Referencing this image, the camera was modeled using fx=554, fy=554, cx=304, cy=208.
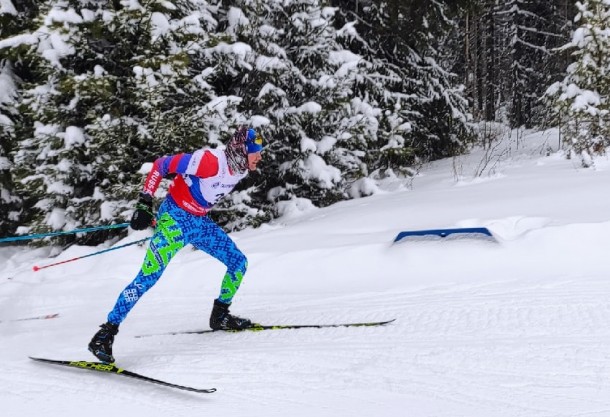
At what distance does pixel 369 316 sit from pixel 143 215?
2.02m

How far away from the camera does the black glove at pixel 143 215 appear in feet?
13.0

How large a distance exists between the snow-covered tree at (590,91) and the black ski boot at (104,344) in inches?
333

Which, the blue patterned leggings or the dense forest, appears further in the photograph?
the dense forest

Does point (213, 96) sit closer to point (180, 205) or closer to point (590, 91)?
point (180, 205)

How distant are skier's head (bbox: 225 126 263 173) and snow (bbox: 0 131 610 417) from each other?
54.9 inches

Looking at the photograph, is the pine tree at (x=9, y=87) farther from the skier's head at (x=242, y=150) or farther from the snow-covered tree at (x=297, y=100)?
the skier's head at (x=242, y=150)

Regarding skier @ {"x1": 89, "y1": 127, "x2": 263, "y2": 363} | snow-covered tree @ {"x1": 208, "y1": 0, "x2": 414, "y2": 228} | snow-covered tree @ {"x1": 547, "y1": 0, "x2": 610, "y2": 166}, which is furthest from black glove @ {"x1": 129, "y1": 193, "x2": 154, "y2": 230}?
snow-covered tree @ {"x1": 547, "y1": 0, "x2": 610, "y2": 166}

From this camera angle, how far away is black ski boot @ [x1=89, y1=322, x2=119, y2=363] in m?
3.90

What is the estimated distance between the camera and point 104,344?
3.95m

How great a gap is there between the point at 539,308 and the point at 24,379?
378 cm

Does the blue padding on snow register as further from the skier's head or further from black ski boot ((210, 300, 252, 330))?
the skier's head

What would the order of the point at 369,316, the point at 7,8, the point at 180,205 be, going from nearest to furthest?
the point at 180,205, the point at 369,316, the point at 7,8

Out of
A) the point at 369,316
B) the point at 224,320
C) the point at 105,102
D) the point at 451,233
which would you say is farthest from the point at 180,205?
the point at 105,102

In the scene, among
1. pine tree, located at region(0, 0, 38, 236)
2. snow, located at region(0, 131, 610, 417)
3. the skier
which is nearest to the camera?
snow, located at region(0, 131, 610, 417)
